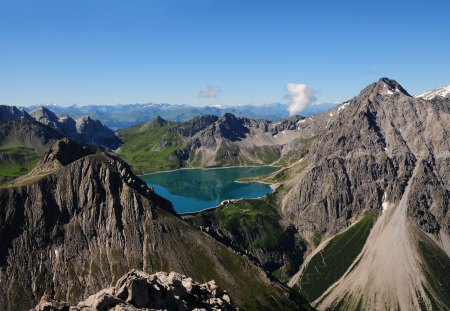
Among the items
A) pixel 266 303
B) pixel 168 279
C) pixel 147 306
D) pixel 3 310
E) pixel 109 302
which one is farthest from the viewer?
pixel 266 303

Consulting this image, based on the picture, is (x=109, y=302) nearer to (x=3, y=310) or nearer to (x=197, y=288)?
(x=197, y=288)

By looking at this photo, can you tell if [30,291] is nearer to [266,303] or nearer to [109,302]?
[266,303]

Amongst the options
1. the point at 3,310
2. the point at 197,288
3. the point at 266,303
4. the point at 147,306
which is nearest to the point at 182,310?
the point at 147,306

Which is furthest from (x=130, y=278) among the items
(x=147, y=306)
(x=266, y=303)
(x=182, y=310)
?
(x=266, y=303)

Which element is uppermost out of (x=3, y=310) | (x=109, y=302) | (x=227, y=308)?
(x=109, y=302)

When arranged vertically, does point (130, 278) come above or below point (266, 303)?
above

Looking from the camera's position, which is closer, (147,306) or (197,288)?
(147,306)

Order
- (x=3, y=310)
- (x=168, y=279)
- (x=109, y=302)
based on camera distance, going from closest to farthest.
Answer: (x=109, y=302)
(x=168, y=279)
(x=3, y=310)
